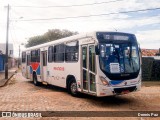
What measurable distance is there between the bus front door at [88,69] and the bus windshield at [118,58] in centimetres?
53

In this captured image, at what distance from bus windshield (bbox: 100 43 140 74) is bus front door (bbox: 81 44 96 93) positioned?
0.53m

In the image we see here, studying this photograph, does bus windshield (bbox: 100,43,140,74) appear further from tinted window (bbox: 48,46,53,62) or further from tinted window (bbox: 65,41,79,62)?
tinted window (bbox: 48,46,53,62)

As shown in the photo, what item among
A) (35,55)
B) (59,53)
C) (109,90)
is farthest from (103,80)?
(35,55)

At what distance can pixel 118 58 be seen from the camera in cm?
1110

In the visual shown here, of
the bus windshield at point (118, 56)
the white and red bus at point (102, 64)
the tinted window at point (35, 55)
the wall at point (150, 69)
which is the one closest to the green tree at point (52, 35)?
the wall at point (150, 69)

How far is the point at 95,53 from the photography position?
10898 millimetres

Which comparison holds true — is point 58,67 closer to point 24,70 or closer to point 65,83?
point 65,83

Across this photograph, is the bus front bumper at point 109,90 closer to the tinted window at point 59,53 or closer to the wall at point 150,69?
the tinted window at point 59,53

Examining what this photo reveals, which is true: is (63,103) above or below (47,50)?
below

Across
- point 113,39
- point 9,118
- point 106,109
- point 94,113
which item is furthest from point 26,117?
point 113,39

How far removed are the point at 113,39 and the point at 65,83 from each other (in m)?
4.38

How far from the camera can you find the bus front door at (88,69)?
11.2 metres

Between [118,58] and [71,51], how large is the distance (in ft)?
10.7

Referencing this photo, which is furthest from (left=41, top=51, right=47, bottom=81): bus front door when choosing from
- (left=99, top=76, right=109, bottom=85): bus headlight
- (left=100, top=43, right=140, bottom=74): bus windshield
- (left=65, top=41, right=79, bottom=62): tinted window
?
(left=99, top=76, right=109, bottom=85): bus headlight
